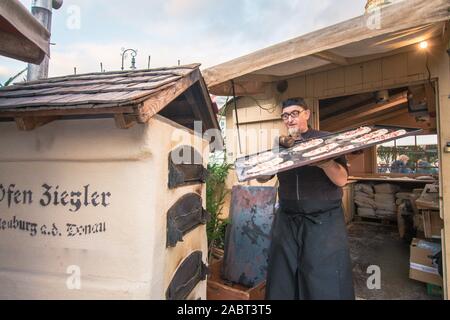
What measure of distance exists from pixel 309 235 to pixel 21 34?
3306 mm

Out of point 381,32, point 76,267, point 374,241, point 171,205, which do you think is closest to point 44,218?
point 76,267

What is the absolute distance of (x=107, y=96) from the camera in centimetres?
207

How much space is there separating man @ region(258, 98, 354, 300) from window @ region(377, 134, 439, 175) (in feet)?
38.0

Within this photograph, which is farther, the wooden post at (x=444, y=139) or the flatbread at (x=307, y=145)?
the wooden post at (x=444, y=139)

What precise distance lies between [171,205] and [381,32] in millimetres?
2895

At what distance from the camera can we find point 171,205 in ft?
8.33

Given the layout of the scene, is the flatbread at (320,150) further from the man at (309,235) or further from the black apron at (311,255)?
the black apron at (311,255)

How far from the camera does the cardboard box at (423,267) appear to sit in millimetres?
4078

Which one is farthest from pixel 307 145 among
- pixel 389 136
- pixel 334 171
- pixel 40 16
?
pixel 40 16

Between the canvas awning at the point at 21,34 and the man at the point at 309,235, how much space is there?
253cm

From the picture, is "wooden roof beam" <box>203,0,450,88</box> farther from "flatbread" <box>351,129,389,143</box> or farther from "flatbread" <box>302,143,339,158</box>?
"flatbread" <box>302,143,339,158</box>

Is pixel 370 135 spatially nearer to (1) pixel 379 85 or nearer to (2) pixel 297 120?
(2) pixel 297 120

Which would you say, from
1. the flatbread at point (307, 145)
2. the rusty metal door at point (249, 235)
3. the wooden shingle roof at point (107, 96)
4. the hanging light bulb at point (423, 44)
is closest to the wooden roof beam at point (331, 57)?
the hanging light bulb at point (423, 44)

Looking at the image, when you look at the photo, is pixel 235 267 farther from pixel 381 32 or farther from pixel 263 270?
pixel 381 32
